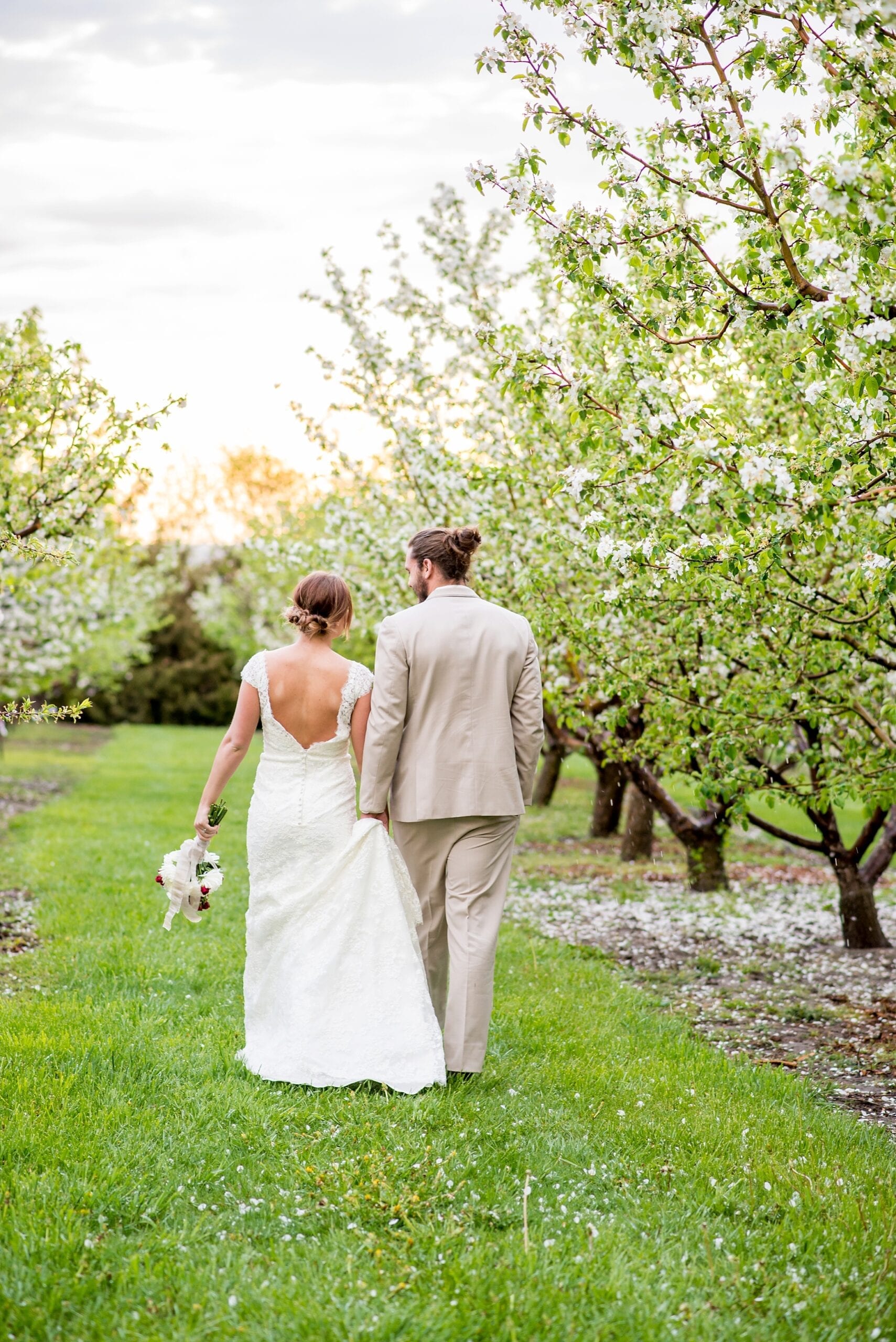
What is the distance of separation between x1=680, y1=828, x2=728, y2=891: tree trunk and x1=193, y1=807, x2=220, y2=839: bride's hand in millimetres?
6895

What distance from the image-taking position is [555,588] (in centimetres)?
840

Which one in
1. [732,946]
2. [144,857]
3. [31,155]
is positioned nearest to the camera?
[732,946]

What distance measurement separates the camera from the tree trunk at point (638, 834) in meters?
13.2

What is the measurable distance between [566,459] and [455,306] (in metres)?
2.77

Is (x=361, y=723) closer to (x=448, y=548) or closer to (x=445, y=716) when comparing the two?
(x=445, y=716)

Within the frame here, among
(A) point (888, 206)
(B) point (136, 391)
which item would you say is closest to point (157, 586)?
(B) point (136, 391)

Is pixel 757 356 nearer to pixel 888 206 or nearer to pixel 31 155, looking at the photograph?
pixel 888 206

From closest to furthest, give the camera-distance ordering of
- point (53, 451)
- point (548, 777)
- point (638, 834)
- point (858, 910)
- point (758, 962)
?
point (758, 962) < point (858, 910) < point (53, 451) < point (638, 834) < point (548, 777)

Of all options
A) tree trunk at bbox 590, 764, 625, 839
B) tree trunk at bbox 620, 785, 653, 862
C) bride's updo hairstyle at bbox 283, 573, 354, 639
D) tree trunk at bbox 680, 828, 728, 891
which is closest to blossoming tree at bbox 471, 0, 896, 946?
bride's updo hairstyle at bbox 283, 573, 354, 639

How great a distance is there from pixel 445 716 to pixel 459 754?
185 millimetres

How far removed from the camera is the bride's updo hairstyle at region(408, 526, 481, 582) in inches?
203

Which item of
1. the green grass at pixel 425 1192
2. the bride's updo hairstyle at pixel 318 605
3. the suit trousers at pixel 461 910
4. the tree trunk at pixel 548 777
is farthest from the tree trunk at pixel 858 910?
the tree trunk at pixel 548 777

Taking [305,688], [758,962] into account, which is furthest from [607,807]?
[305,688]

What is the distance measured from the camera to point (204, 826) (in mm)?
5258
